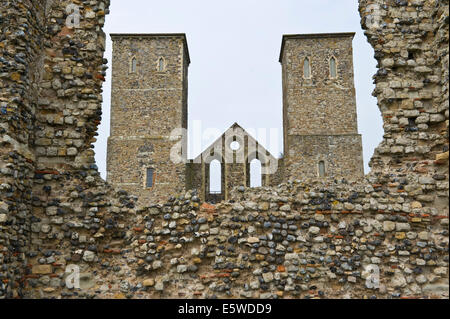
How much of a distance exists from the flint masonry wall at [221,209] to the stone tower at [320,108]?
15.0 metres

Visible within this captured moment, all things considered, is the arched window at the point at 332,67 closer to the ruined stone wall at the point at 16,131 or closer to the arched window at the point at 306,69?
the arched window at the point at 306,69

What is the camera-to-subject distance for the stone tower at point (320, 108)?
20.9 metres

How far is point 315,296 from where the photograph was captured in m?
4.99

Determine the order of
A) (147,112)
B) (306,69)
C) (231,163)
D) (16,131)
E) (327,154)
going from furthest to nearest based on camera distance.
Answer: (306,69) → (231,163) → (327,154) → (147,112) → (16,131)

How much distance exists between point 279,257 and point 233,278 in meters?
0.67

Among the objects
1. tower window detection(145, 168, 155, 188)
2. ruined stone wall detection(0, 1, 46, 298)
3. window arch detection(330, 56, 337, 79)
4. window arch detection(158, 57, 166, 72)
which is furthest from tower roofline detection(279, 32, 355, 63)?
ruined stone wall detection(0, 1, 46, 298)

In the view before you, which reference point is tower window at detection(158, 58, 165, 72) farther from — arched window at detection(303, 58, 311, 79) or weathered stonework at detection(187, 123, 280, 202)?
arched window at detection(303, 58, 311, 79)

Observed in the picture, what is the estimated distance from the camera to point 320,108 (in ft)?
72.0

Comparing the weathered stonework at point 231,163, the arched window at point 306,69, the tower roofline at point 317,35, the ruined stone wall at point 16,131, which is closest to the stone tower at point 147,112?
the weathered stonework at point 231,163

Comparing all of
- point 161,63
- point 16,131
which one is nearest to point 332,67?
point 161,63

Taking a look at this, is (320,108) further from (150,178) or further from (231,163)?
(150,178)

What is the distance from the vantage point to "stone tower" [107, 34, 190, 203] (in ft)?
65.1

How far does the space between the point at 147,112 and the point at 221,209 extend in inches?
639

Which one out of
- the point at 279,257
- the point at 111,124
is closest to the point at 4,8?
the point at 279,257
